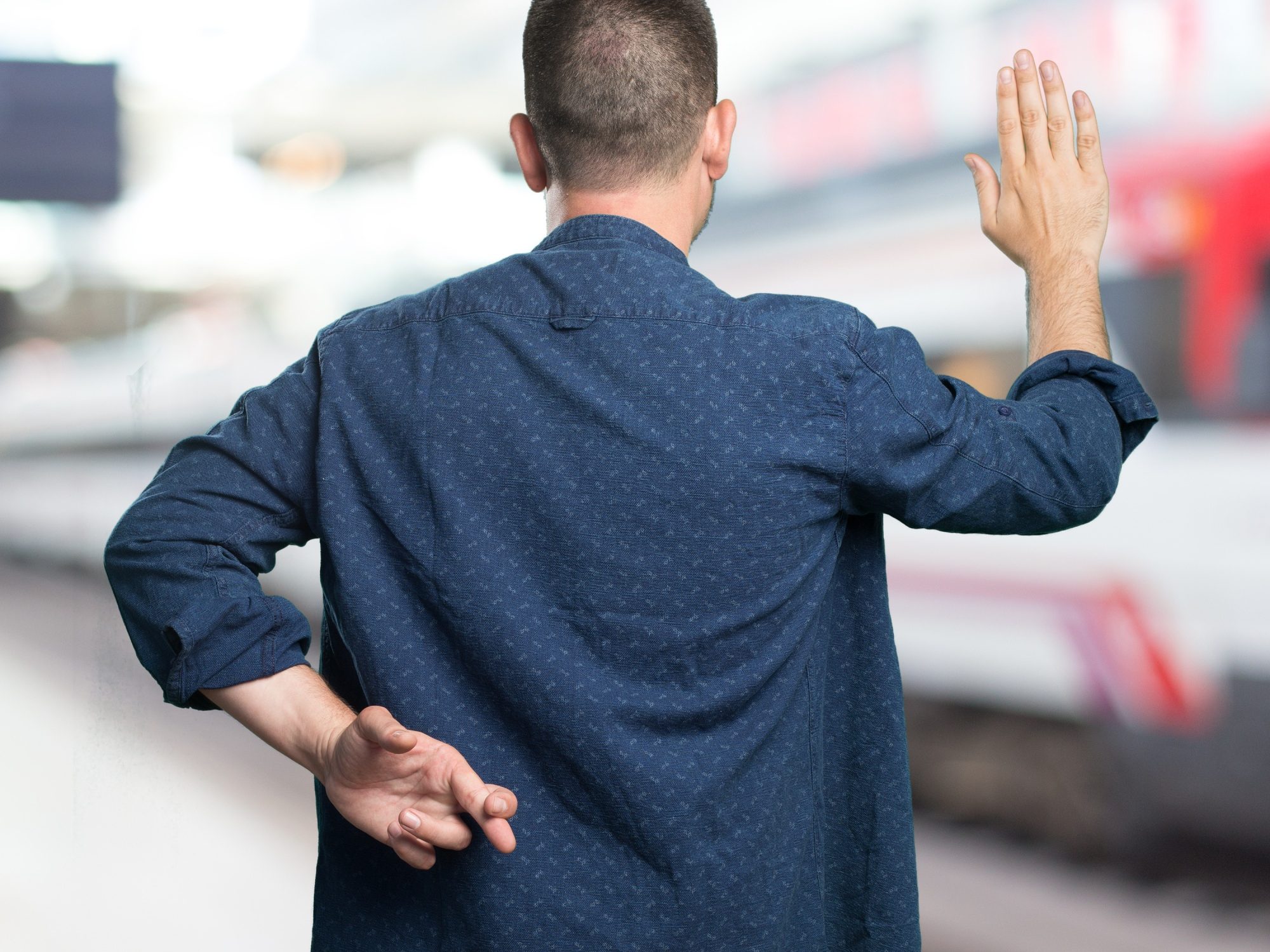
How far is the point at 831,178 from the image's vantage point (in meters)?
2.85

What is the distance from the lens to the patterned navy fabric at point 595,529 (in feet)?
2.45

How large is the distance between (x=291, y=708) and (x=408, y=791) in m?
0.11

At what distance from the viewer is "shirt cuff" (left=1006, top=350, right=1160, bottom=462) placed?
2.69 ft

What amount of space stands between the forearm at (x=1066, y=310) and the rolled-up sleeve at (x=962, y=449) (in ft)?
0.20

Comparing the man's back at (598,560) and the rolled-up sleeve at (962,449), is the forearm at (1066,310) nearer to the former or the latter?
the rolled-up sleeve at (962,449)

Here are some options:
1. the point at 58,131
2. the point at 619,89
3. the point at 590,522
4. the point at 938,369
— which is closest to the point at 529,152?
the point at 619,89

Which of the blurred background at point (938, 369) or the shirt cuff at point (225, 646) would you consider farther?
the blurred background at point (938, 369)

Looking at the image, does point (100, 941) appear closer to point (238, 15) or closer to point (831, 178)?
point (238, 15)

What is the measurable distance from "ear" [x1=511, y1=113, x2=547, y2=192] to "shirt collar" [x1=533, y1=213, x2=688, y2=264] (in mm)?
56

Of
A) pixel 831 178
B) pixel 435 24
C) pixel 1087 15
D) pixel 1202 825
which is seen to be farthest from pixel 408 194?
pixel 1202 825

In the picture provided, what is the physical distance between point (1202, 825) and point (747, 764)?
213 cm

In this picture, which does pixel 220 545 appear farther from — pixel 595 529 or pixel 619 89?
pixel 619 89

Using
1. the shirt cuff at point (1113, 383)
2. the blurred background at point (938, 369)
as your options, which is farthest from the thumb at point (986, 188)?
the blurred background at point (938, 369)

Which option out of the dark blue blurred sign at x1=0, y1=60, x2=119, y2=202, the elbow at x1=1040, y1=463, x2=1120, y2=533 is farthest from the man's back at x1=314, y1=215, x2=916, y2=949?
the dark blue blurred sign at x1=0, y1=60, x2=119, y2=202
